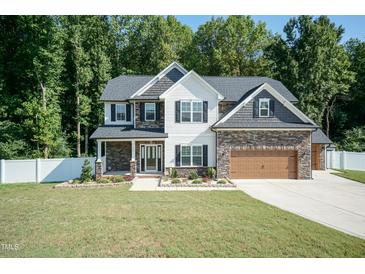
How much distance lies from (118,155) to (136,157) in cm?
164

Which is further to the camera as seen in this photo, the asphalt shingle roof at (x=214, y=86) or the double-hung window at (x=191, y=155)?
the asphalt shingle roof at (x=214, y=86)

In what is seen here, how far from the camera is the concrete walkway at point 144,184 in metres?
14.3

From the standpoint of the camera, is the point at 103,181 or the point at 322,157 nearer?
the point at 103,181

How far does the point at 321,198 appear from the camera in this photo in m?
12.2

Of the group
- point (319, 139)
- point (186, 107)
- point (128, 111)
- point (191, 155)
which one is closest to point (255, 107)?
point (186, 107)

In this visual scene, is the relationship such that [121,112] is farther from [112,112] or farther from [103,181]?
[103,181]

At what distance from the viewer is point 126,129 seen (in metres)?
18.9

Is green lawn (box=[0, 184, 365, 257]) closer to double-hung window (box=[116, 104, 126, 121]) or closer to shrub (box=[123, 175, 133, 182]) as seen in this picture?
shrub (box=[123, 175, 133, 182])

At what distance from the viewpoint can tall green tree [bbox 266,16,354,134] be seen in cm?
2936

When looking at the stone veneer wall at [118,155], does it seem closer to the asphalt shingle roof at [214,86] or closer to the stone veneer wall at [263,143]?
the asphalt shingle roof at [214,86]

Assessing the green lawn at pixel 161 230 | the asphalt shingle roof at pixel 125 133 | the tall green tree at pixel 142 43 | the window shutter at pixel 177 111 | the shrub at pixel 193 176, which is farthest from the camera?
the tall green tree at pixel 142 43

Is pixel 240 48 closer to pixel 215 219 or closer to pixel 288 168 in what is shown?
pixel 288 168

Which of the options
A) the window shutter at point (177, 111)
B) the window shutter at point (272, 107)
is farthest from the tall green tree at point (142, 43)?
the window shutter at point (272, 107)

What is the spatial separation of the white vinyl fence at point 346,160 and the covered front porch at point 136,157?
15280 millimetres
